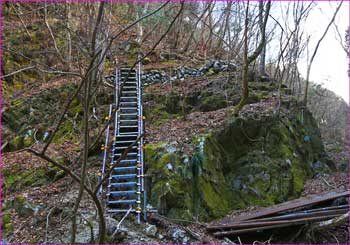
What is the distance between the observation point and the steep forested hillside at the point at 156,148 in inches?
205

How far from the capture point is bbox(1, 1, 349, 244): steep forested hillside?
17.1ft

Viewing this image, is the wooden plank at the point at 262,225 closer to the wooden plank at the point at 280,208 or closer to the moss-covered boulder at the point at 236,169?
the wooden plank at the point at 280,208

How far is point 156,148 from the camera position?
264 inches

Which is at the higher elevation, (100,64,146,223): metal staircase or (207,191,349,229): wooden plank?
(100,64,146,223): metal staircase

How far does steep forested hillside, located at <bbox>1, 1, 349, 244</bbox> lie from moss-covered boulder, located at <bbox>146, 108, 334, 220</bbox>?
0.02 m

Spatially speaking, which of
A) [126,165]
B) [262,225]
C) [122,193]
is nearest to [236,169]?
[262,225]

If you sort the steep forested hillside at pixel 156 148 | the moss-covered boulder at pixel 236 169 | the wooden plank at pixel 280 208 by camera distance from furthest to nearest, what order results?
the moss-covered boulder at pixel 236 169 → the wooden plank at pixel 280 208 → the steep forested hillside at pixel 156 148

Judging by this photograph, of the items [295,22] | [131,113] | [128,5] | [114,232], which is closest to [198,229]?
[114,232]

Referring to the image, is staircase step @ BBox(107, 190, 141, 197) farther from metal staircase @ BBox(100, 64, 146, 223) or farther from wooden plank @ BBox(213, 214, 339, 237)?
wooden plank @ BBox(213, 214, 339, 237)

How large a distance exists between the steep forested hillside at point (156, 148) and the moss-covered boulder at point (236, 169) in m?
0.02

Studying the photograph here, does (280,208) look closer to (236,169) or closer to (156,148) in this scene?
(236,169)

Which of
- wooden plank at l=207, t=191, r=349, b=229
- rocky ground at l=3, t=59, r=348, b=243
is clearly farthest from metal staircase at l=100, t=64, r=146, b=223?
wooden plank at l=207, t=191, r=349, b=229

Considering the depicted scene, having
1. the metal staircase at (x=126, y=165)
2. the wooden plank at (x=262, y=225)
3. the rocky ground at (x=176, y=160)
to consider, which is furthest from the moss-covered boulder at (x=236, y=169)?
Result: the wooden plank at (x=262, y=225)

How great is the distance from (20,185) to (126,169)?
2.49 m
